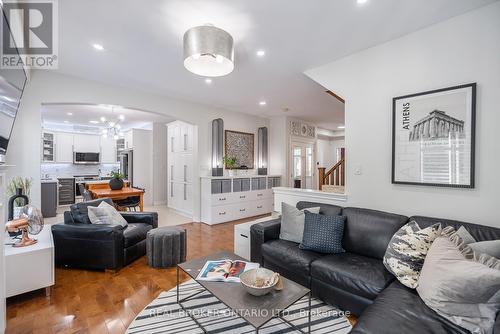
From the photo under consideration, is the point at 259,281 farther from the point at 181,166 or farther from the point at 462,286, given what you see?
the point at 181,166

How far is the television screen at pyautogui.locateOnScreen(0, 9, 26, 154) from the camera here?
1.63m

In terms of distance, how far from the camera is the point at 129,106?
4176mm

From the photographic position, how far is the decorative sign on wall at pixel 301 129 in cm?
654

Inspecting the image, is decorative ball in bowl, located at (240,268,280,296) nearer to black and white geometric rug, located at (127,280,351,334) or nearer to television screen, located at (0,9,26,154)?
black and white geometric rug, located at (127,280,351,334)

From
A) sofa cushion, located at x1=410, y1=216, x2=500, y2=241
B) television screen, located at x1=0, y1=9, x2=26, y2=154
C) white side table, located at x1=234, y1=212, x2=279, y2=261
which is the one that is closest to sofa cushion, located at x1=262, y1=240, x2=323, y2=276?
white side table, located at x1=234, y1=212, x2=279, y2=261

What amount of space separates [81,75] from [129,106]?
31.9 inches

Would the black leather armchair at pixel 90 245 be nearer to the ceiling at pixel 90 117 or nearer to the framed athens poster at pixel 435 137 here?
the ceiling at pixel 90 117

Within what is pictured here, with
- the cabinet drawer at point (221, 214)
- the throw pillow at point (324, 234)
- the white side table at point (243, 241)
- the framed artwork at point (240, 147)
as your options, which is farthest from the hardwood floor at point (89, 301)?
the framed artwork at point (240, 147)

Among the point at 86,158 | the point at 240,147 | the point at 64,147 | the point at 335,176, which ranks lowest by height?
A: the point at 335,176

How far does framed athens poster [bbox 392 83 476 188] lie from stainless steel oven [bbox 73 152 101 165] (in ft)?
29.2

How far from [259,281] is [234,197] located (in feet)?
12.3

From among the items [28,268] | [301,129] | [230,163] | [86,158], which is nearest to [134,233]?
[28,268]

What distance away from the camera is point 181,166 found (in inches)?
236

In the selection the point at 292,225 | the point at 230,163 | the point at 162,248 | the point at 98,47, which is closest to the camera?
the point at 292,225
